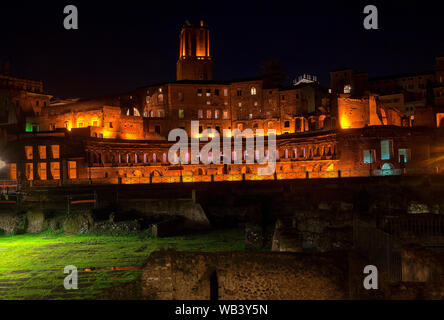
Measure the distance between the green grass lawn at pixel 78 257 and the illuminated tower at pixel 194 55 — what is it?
5808cm

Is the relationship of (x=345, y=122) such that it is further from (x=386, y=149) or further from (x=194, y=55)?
(x=194, y=55)

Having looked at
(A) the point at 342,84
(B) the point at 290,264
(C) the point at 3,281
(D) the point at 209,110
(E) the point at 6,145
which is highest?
(A) the point at 342,84

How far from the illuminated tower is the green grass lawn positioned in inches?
2287

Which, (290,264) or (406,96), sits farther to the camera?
(406,96)

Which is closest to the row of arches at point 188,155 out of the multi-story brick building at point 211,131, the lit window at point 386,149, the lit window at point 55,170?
the multi-story brick building at point 211,131

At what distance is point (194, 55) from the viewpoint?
82688mm

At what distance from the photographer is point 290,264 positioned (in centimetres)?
1188

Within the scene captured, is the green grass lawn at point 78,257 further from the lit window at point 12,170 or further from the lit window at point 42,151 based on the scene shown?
the lit window at point 12,170

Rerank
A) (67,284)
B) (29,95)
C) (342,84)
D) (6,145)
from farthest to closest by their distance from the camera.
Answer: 1. (342,84)
2. (29,95)
3. (6,145)
4. (67,284)

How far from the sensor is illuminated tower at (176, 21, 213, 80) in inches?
3231

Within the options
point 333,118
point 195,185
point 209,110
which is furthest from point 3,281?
point 209,110

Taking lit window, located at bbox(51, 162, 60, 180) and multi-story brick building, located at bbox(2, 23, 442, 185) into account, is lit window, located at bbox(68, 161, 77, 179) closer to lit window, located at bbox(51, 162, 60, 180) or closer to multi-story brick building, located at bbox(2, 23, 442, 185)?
multi-story brick building, located at bbox(2, 23, 442, 185)

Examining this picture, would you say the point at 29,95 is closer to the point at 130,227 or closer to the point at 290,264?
the point at 130,227
